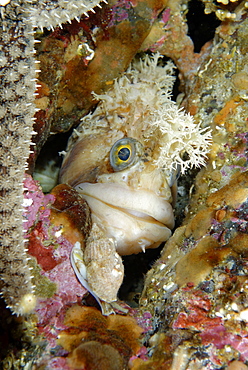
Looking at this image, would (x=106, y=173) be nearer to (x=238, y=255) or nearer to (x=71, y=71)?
(x=71, y=71)

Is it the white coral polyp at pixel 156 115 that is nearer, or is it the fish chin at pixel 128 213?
the white coral polyp at pixel 156 115

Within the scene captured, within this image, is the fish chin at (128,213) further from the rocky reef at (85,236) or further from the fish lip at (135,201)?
the rocky reef at (85,236)

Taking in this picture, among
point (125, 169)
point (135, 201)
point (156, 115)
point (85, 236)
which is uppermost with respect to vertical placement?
point (156, 115)

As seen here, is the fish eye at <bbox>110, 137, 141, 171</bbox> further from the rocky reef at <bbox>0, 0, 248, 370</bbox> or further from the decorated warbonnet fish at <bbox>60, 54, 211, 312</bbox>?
the rocky reef at <bbox>0, 0, 248, 370</bbox>

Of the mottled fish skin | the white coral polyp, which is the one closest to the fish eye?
the white coral polyp

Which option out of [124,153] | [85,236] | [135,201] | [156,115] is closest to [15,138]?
[85,236]

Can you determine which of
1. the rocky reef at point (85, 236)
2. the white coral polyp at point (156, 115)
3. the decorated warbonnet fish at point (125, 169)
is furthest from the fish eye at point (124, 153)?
the rocky reef at point (85, 236)

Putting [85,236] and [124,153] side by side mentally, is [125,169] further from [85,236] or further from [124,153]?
[85,236]
